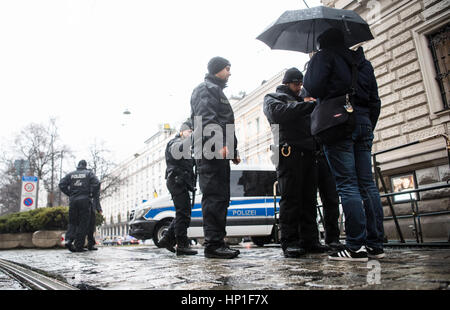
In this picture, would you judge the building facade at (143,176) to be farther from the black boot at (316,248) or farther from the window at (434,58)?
the black boot at (316,248)

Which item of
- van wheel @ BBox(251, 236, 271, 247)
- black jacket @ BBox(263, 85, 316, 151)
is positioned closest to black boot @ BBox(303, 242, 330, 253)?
black jacket @ BBox(263, 85, 316, 151)

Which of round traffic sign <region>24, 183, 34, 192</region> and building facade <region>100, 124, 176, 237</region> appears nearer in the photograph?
round traffic sign <region>24, 183, 34, 192</region>

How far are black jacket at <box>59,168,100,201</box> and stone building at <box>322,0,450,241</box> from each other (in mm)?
7161

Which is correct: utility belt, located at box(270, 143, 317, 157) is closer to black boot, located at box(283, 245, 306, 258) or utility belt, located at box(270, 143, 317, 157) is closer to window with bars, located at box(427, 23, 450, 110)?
black boot, located at box(283, 245, 306, 258)

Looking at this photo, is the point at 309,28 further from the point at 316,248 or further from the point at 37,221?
the point at 37,221

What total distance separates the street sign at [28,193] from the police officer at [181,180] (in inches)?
343

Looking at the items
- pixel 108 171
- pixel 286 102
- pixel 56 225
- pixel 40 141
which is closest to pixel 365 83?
pixel 286 102

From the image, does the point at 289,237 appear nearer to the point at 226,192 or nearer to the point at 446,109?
the point at 226,192

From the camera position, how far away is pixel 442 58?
9.09 meters

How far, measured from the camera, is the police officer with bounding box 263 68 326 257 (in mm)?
3875

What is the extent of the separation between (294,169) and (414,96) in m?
7.35

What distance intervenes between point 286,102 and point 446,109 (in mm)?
6573

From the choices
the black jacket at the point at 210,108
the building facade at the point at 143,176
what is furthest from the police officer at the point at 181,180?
the building facade at the point at 143,176

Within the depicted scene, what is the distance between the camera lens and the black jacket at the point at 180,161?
5.26 metres
